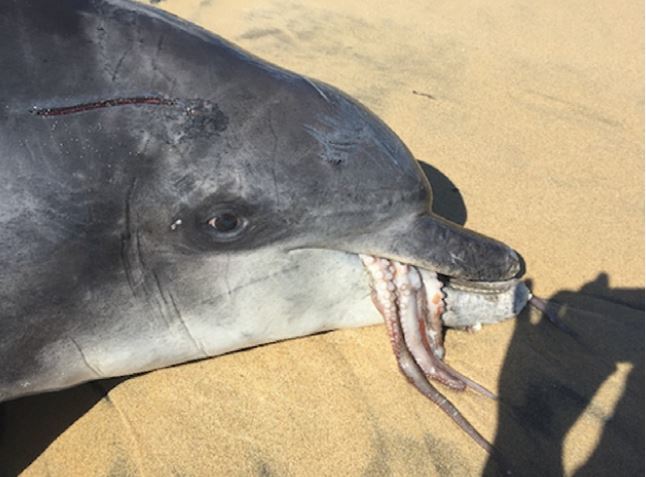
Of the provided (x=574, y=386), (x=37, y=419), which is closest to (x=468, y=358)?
(x=574, y=386)

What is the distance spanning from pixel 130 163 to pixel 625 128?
407 centimetres

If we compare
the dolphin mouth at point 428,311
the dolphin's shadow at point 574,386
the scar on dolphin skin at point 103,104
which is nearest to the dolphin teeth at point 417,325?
the dolphin mouth at point 428,311

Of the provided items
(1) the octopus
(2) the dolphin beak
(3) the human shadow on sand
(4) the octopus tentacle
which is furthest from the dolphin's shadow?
(3) the human shadow on sand

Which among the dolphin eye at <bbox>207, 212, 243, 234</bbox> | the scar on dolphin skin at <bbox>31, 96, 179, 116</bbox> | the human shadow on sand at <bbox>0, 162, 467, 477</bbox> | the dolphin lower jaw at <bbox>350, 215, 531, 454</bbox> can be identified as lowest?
the human shadow on sand at <bbox>0, 162, 467, 477</bbox>

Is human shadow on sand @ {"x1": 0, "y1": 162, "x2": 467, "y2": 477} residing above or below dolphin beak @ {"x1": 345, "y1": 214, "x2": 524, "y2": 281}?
below

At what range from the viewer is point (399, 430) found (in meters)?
2.93

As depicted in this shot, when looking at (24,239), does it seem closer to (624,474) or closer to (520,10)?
(624,474)

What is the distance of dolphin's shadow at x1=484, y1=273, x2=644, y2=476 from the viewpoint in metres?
2.92

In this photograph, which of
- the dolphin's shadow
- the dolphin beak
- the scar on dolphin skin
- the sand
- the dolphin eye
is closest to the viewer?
the scar on dolphin skin

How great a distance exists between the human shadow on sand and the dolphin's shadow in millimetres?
1676

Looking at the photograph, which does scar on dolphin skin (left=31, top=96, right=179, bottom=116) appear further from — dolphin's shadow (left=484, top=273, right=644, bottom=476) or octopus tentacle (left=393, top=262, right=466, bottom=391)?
dolphin's shadow (left=484, top=273, right=644, bottom=476)

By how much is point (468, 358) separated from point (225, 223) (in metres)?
1.41

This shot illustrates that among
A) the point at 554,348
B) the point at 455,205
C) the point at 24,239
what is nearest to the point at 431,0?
the point at 455,205

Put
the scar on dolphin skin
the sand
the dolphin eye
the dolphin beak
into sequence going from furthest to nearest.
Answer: the sand, the dolphin beak, the dolphin eye, the scar on dolphin skin
